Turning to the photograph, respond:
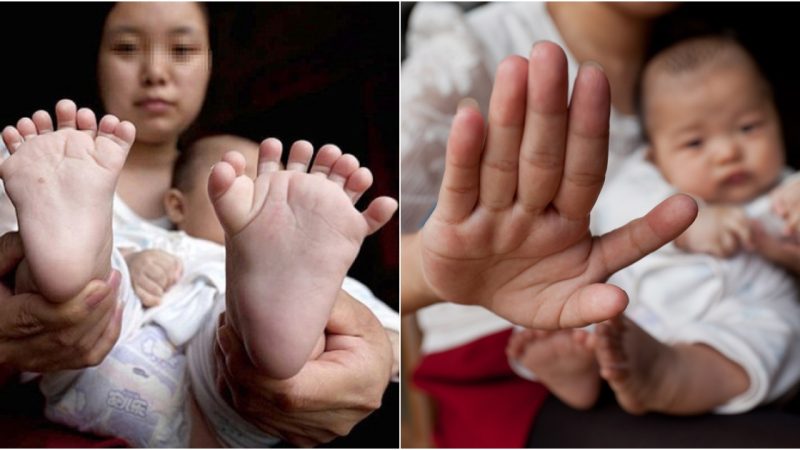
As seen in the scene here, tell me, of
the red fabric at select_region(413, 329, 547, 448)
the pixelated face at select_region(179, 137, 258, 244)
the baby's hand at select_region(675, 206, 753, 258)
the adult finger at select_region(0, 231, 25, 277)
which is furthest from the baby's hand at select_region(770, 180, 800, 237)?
the adult finger at select_region(0, 231, 25, 277)

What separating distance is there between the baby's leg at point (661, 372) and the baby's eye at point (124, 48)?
40 cm

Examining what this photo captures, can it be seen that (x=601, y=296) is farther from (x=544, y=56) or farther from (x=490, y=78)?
(x=490, y=78)

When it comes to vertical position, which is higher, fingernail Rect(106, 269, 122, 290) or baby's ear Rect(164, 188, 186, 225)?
baby's ear Rect(164, 188, 186, 225)

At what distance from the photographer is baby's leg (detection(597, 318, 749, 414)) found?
657mm

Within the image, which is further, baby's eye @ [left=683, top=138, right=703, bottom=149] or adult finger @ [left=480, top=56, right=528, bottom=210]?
baby's eye @ [left=683, top=138, right=703, bottom=149]

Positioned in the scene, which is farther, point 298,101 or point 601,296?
point 298,101

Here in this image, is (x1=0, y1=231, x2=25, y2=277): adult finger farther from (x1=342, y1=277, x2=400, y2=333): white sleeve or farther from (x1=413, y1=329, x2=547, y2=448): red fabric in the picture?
(x1=413, y1=329, x2=547, y2=448): red fabric

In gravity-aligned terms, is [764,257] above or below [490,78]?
below

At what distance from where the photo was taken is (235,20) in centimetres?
60

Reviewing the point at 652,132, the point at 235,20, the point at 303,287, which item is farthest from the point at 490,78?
the point at 303,287

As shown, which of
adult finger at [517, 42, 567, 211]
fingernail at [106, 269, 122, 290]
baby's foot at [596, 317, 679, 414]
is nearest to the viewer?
A: adult finger at [517, 42, 567, 211]

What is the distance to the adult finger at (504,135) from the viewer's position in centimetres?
41

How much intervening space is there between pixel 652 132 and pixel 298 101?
413 mm

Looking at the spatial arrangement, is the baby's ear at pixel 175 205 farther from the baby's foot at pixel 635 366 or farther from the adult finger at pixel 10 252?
the baby's foot at pixel 635 366
